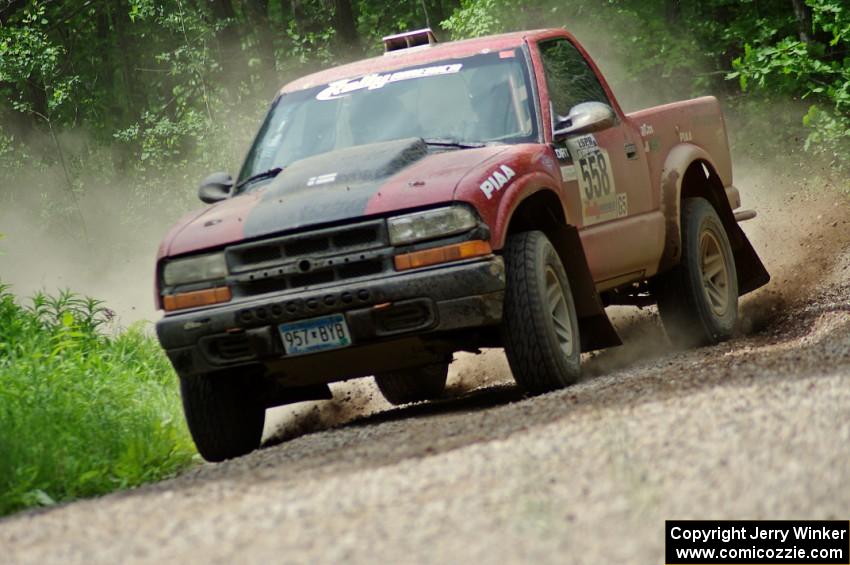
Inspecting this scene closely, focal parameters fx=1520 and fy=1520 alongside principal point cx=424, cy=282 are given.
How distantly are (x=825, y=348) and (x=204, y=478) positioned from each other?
3.03 meters

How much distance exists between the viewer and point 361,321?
6715mm

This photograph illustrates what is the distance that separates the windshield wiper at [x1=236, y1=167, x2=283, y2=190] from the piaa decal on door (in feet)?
4.62

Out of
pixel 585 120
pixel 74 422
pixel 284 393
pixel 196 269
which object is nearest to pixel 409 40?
pixel 585 120

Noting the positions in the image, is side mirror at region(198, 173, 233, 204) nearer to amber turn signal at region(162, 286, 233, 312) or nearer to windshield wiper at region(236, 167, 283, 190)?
windshield wiper at region(236, 167, 283, 190)

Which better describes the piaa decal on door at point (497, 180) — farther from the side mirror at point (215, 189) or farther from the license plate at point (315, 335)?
the side mirror at point (215, 189)

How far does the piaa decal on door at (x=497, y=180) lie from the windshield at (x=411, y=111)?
66 cm

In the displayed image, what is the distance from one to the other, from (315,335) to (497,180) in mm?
1086

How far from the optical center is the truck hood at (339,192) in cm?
677

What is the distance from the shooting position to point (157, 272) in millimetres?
7215

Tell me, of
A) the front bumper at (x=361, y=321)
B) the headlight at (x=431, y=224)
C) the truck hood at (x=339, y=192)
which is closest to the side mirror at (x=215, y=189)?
the truck hood at (x=339, y=192)

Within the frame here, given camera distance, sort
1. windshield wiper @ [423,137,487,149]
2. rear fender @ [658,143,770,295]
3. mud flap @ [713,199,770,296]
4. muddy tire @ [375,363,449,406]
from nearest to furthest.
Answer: windshield wiper @ [423,137,487,149] < rear fender @ [658,143,770,295] < muddy tire @ [375,363,449,406] < mud flap @ [713,199,770,296]

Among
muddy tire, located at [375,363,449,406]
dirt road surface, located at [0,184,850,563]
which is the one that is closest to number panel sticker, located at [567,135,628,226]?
dirt road surface, located at [0,184,850,563]

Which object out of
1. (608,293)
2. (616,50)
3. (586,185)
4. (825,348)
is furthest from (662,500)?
(616,50)

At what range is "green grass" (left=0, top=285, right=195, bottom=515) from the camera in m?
6.61
